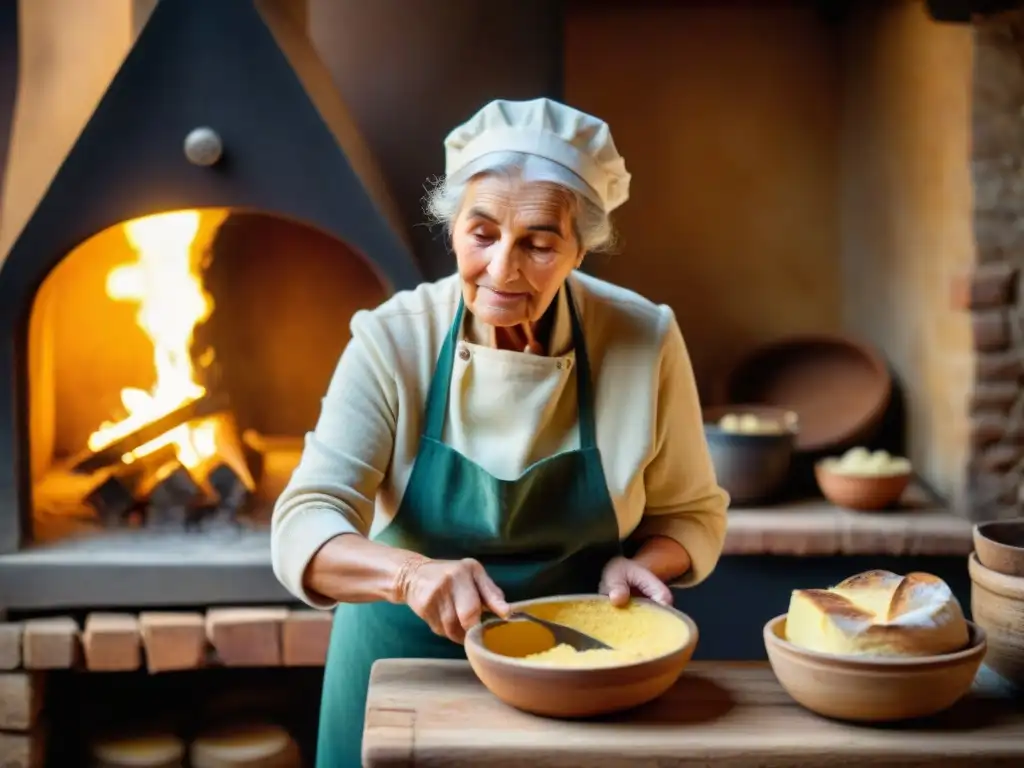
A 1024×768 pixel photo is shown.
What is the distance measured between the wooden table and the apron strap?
47cm

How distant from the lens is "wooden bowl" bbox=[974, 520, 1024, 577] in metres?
1.31

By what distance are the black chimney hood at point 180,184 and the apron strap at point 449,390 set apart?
3.45 ft

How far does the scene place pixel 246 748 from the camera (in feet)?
9.04

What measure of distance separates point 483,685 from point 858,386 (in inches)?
101

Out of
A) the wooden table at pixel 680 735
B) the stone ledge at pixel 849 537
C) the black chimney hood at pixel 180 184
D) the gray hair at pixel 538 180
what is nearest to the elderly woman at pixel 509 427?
the gray hair at pixel 538 180

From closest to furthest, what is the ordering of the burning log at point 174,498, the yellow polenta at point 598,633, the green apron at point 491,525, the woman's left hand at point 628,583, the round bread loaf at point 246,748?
the yellow polenta at point 598,633 → the woman's left hand at point 628,583 → the green apron at point 491,525 → the round bread loaf at point 246,748 → the burning log at point 174,498

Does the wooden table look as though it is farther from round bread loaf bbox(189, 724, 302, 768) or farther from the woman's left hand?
round bread loaf bbox(189, 724, 302, 768)

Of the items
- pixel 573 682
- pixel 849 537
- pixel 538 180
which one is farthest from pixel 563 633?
pixel 849 537

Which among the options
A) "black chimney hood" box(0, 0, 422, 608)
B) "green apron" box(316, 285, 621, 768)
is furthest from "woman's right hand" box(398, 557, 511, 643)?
"black chimney hood" box(0, 0, 422, 608)

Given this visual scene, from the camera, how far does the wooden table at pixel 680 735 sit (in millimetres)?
1131

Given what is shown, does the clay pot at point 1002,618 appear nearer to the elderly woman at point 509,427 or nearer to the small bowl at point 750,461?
the elderly woman at point 509,427

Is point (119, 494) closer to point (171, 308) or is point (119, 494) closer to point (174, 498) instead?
point (174, 498)

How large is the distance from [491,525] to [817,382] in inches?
88.8

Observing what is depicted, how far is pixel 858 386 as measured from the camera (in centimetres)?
357
